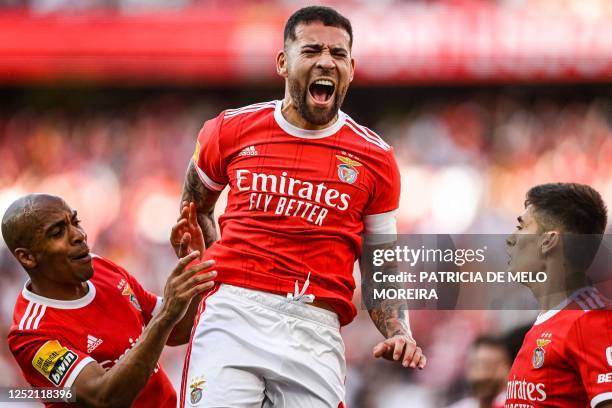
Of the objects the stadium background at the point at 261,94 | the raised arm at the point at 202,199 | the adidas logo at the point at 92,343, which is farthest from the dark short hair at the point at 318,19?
the stadium background at the point at 261,94

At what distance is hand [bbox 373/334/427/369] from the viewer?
385cm

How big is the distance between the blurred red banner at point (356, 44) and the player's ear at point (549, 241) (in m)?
9.72

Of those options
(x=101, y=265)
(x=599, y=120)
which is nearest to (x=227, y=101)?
(x=599, y=120)

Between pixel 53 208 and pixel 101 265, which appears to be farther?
pixel 101 265

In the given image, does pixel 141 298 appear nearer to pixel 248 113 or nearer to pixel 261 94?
pixel 248 113

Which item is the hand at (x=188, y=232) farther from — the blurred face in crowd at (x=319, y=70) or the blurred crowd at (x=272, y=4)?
the blurred crowd at (x=272, y=4)

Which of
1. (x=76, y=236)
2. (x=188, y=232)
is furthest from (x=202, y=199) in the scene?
(x=76, y=236)

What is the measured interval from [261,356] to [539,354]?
1065 mm

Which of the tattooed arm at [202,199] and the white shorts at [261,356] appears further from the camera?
the tattooed arm at [202,199]

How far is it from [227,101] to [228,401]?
11671 millimetres

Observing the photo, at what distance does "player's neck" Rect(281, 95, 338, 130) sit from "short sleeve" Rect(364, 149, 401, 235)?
0.29 metres

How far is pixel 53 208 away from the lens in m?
4.43

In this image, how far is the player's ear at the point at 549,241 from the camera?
13.1ft

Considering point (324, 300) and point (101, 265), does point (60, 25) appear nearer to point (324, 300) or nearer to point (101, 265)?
point (101, 265)
